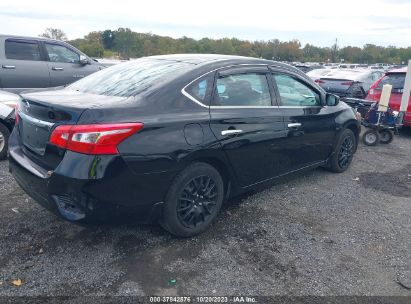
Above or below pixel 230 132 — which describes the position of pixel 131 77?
above

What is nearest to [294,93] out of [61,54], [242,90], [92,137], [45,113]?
[242,90]

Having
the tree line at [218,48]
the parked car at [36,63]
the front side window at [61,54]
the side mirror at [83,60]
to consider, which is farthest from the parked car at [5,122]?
the tree line at [218,48]

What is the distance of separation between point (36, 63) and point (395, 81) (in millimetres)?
8354

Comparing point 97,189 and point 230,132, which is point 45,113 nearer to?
point 97,189

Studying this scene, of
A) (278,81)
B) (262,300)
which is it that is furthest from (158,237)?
(278,81)

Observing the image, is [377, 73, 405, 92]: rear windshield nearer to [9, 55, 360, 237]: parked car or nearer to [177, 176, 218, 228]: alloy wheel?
[9, 55, 360, 237]: parked car

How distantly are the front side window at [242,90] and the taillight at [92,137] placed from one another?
1.09m

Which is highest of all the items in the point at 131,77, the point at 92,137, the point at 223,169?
the point at 131,77

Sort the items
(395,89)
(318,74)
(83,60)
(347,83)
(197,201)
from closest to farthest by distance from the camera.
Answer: (197,201) → (395,89) → (83,60) → (347,83) → (318,74)

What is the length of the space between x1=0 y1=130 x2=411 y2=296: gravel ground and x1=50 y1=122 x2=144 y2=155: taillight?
671mm

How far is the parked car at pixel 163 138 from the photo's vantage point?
2805mm

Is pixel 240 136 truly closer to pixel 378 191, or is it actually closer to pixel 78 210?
pixel 78 210

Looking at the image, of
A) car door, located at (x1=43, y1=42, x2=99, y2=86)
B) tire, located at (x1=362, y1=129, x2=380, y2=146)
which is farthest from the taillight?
car door, located at (x1=43, y1=42, x2=99, y2=86)

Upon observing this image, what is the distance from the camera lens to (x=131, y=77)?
11.8 ft
